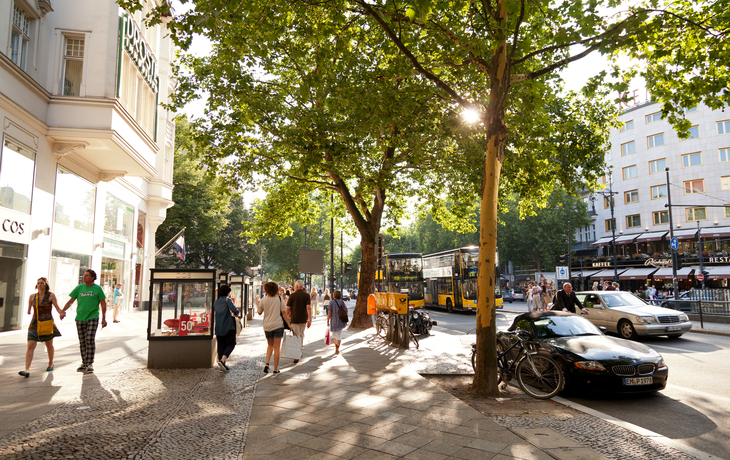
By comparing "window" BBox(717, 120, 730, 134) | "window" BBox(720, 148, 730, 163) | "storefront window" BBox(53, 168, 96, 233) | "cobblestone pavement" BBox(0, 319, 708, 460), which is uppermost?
"window" BBox(717, 120, 730, 134)

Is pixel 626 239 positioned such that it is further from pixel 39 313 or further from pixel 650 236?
pixel 39 313

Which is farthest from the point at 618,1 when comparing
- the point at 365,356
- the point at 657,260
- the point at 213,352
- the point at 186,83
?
the point at 657,260

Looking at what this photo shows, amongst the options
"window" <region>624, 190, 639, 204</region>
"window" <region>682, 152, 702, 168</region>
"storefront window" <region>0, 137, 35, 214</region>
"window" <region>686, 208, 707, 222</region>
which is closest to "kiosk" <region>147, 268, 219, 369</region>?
"storefront window" <region>0, 137, 35, 214</region>

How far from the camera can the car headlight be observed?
23.1 ft

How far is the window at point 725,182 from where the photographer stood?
39875 mm

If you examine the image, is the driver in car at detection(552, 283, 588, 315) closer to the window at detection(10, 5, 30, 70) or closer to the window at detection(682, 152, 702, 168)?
the window at detection(10, 5, 30, 70)

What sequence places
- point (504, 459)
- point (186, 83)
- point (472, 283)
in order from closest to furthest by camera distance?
1. point (504, 459)
2. point (186, 83)
3. point (472, 283)

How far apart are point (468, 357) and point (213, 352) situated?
5752 millimetres

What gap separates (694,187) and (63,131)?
4642 cm

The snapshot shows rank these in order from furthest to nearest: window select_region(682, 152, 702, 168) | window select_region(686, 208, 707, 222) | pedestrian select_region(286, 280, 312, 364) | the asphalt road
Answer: window select_region(682, 152, 702, 168) → window select_region(686, 208, 707, 222) → pedestrian select_region(286, 280, 312, 364) → the asphalt road

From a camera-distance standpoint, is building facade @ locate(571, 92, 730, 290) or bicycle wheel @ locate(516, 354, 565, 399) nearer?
bicycle wheel @ locate(516, 354, 565, 399)

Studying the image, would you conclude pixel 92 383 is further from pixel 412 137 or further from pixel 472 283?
pixel 472 283

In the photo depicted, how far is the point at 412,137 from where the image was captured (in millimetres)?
16062

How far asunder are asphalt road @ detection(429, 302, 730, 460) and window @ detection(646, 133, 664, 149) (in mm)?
40986
